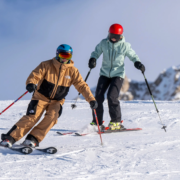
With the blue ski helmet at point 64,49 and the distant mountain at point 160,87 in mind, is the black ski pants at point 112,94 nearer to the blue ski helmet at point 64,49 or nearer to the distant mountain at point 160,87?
the blue ski helmet at point 64,49

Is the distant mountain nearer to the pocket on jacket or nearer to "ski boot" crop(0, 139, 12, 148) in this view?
the pocket on jacket

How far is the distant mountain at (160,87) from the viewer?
99688 mm

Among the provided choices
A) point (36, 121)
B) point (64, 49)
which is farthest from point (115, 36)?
point (36, 121)

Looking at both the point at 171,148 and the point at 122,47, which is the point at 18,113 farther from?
the point at 171,148

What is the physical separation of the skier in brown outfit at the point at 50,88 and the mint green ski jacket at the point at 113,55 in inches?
50.9

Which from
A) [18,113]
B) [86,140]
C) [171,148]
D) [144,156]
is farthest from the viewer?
[18,113]

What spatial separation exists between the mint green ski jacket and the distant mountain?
9318 cm

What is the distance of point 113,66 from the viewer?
4727 mm

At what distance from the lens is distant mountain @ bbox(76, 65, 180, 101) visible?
9969 centimetres

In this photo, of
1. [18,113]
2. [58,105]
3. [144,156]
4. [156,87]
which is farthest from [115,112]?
[156,87]

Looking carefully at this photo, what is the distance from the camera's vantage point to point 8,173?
221 cm

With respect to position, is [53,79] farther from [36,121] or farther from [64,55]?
[36,121]

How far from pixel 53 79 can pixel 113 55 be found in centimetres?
166

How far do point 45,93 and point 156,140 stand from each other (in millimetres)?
1720
